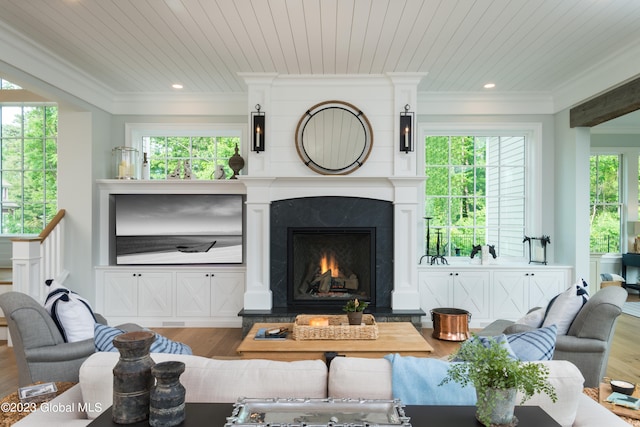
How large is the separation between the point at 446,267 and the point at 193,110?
360 cm

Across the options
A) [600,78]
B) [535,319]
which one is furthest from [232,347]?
[600,78]

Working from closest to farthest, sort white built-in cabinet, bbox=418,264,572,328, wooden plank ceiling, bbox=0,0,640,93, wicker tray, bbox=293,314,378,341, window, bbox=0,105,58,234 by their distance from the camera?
1. wooden plank ceiling, bbox=0,0,640,93
2. wicker tray, bbox=293,314,378,341
3. white built-in cabinet, bbox=418,264,572,328
4. window, bbox=0,105,58,234

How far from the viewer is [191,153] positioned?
17.3 ft

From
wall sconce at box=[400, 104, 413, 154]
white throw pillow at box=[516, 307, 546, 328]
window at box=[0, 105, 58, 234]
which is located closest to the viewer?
white throw pillow at box=[516, 307, 546, 328]

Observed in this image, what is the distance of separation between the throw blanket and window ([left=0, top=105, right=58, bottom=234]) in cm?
595

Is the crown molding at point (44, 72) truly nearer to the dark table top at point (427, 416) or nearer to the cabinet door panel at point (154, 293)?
the cabinet door panel at point (154, 293)

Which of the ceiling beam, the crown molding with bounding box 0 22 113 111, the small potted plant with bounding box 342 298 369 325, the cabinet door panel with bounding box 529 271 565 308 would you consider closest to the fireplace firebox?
the small potted plant with bounding box 342 298 369 325

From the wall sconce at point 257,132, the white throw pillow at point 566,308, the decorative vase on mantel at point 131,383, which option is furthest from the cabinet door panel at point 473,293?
the decorative vase on mantel at point 131,383

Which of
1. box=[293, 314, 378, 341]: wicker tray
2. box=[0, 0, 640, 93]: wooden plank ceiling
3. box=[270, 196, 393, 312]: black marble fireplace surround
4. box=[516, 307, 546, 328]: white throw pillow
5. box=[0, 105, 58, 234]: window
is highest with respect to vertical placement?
box=[0, 0, 640, 93]: wooden plank ceiling

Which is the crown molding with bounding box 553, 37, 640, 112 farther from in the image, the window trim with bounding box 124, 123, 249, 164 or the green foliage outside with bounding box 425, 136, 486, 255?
the window trim with bounding box 124, 123, 249, 164

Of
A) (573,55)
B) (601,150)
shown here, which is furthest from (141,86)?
(601,150)

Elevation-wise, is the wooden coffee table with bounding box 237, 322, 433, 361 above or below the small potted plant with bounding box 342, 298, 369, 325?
below

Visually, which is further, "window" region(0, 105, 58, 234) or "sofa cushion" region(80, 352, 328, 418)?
"window" region(0, 105, 58, 234)

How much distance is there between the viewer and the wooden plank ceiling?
293cm
